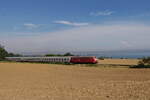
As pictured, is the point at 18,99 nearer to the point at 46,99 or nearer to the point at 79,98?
the point at 46,99

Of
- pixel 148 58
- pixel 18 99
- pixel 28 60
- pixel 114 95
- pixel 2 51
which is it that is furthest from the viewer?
pixel 2 51

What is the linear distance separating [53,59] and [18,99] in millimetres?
55708

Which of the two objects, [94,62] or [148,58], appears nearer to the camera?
[148,58]

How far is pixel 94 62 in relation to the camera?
55938 millimetres

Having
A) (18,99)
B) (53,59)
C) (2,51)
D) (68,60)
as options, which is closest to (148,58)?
(68,60)

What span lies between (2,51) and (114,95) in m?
93.5

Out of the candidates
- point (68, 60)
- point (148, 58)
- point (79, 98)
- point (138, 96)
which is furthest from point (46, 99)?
point (68, 60)

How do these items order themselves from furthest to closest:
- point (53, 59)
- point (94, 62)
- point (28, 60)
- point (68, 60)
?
point (28, 60) < point (53, 59) < point (68, 60) < point (94, 62)

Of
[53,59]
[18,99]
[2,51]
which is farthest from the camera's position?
[2,51]

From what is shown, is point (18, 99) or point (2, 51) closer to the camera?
point (18, 99)

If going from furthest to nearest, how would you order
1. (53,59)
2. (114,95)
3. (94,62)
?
1. (53,59)
2. (94,62)
3. (114,95)

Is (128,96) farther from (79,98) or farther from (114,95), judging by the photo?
(79,98)

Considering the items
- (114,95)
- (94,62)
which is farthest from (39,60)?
(114,95)

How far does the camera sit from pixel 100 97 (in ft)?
41.3
